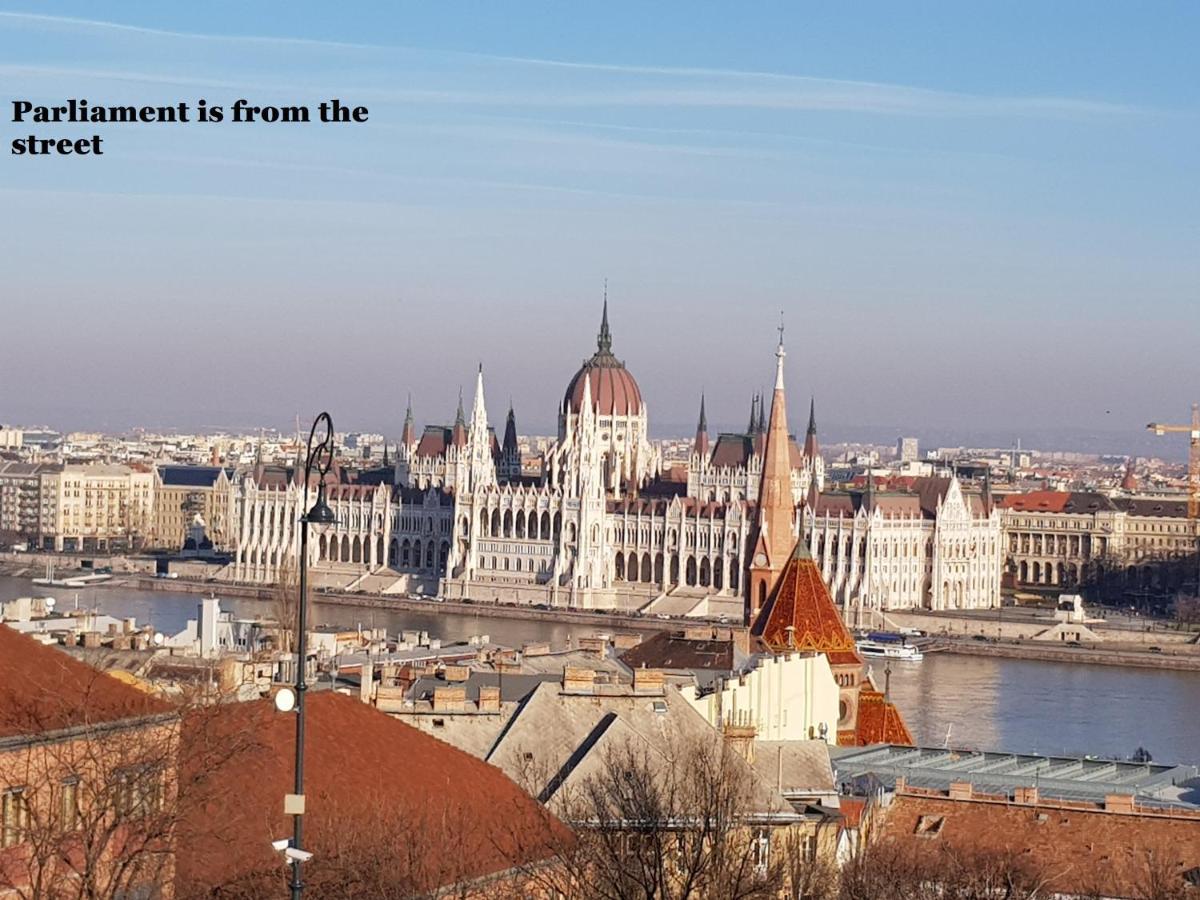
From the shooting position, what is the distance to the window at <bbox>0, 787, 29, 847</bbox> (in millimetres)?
8617

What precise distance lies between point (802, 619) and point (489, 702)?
1295cm

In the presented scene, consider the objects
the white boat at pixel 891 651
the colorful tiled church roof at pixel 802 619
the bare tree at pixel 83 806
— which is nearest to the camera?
the bare tree at pixel 83 806

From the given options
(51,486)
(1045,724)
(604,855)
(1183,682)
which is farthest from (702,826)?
(51,486)

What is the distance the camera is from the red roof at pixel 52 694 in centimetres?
874

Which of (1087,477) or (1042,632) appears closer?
(1042,632)

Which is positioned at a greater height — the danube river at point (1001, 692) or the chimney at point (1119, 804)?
the chimney at point (1119, 804)

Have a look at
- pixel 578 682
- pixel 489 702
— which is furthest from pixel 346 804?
pixel 578 682

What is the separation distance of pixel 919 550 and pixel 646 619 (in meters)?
6.72

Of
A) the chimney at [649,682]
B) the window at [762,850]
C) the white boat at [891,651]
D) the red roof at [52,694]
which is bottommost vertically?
the white boat at [891,651]

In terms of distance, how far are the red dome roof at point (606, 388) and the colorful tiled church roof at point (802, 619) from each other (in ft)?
133

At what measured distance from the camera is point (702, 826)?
10.5 metres

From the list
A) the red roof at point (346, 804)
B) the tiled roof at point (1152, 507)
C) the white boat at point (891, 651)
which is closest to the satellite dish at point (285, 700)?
the red roof at point (346, 804)

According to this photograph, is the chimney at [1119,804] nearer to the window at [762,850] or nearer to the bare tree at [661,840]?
the window at [762,850]

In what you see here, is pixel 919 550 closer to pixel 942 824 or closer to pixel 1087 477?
pixel 942 824
